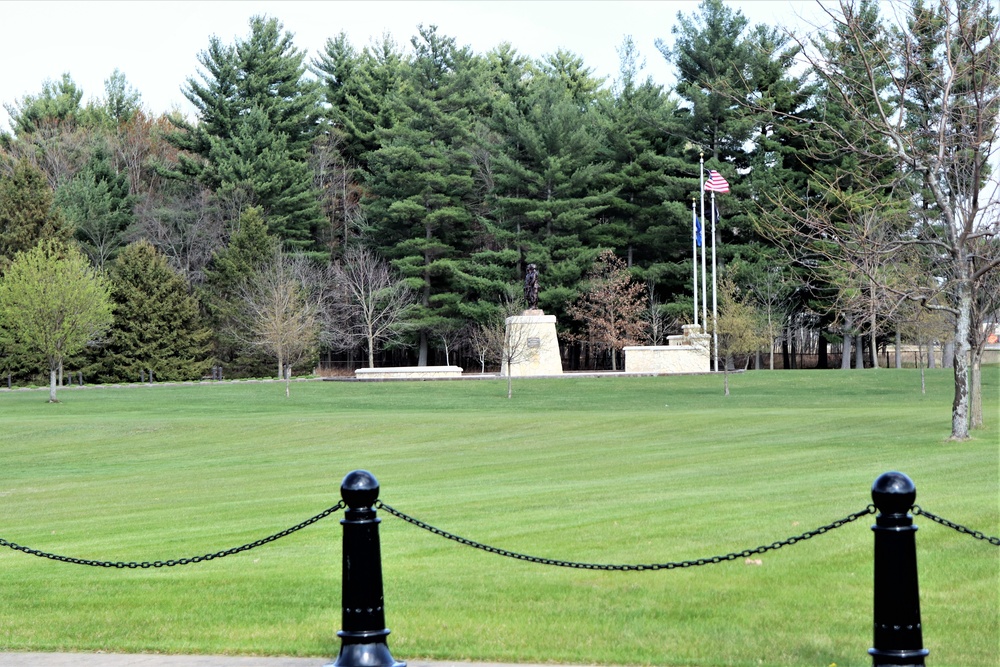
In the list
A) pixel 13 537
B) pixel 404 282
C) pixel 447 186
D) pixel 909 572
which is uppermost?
pixel 447 186

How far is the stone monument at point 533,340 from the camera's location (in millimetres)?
57312

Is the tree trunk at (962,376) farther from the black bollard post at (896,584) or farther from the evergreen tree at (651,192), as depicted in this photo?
the evergreen tree at (651,192)

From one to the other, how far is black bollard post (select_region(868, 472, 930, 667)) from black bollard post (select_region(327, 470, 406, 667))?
2.49 m

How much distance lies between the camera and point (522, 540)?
10.6 meters

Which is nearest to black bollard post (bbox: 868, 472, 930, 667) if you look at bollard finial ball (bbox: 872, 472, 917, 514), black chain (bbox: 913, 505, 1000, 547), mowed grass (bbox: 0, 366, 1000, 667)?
bollard finial ball (bbox: 872, 472, 917, 514)

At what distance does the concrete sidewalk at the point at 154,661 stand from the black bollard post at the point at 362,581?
0.43 m

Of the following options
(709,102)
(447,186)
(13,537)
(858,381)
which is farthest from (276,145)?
(13,537)

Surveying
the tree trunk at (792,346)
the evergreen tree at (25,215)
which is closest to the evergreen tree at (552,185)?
the tree trunk at (792,346)

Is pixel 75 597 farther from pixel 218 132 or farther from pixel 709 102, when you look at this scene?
pixel 218 132

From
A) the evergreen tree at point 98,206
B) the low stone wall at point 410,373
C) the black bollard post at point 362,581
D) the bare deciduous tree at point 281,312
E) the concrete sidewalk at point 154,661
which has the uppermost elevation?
the evergreen tree at point 98,206

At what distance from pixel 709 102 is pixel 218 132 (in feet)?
97.7

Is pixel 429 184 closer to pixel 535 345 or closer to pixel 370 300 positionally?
pixel 370 300

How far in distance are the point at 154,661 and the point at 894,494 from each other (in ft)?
14.0

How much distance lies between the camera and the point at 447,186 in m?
69.5
